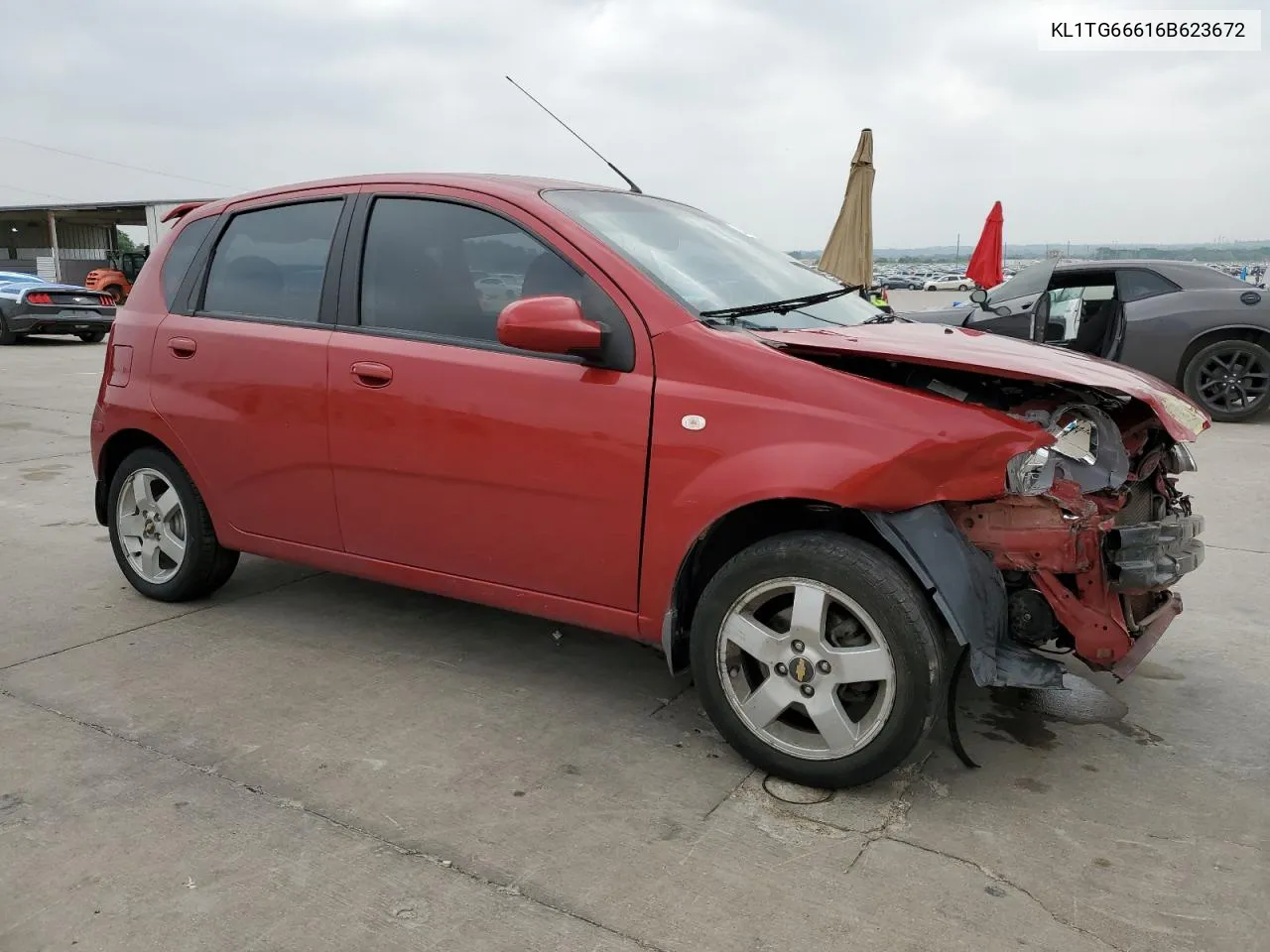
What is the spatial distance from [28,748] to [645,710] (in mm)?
1849

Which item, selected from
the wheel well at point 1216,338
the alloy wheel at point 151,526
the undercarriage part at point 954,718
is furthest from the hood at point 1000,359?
the wheel well at point 1216,338

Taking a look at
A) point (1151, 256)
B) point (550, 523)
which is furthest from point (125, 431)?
point (1151, 256)

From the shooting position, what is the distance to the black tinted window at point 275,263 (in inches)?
148

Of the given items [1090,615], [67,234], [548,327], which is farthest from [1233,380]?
[67,234]

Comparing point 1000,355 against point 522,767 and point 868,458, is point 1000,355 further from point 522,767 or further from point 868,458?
point 522,767

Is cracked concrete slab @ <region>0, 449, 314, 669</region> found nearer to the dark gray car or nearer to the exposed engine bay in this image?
the exposed engine bay

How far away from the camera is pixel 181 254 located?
13.9 ft

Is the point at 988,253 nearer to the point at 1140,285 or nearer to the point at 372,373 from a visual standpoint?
the point at 1140,285

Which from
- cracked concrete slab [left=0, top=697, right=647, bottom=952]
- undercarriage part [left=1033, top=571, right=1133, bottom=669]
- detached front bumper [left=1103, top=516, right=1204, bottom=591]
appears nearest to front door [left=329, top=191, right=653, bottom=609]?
cracked concrete slab [left=0, top=697, right=647, bottom=952]

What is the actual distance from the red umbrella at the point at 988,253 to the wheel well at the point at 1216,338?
12.7ft

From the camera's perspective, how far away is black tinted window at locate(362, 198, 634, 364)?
3246mm

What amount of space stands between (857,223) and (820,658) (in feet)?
32.9

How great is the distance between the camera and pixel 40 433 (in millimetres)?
8742

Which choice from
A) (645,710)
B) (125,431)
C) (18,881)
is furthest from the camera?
(125,431)
